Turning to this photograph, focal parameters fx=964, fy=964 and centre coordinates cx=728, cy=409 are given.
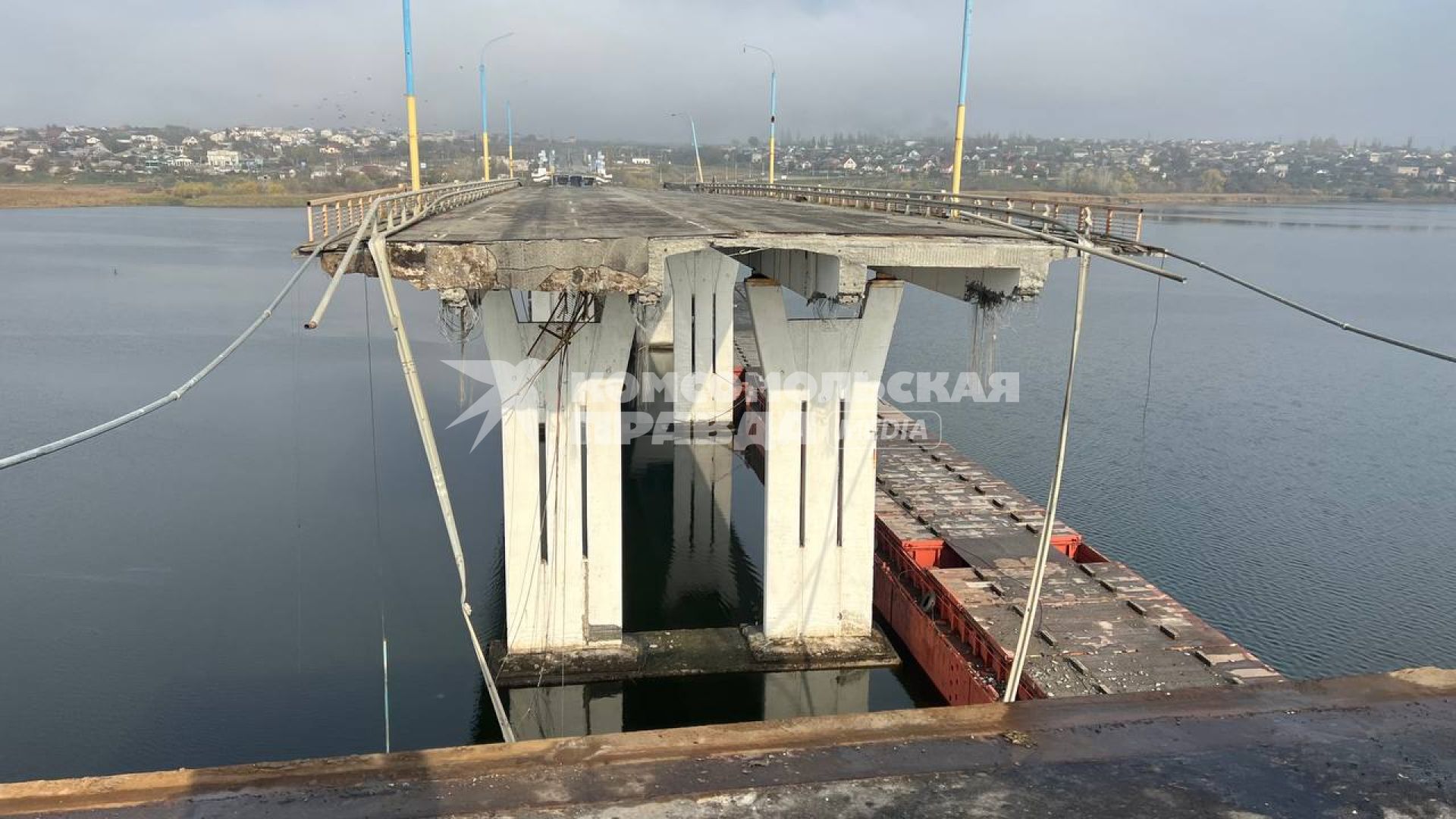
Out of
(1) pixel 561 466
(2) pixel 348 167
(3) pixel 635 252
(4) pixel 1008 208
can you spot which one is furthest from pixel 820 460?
(2) pixel 348 167

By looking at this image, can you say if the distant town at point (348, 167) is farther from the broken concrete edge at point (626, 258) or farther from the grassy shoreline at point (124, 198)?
the broken concrete edge at point (626, 258)

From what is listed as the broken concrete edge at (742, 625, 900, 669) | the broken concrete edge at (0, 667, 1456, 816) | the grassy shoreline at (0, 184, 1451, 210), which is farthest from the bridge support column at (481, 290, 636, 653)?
the grassy shoreline at (0, 184, 1451, 210)

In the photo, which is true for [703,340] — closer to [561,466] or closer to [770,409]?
[770,409]

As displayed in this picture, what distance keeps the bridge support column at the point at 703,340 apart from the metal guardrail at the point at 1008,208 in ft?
17.1

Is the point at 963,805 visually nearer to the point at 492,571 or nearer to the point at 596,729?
the point at 596,729

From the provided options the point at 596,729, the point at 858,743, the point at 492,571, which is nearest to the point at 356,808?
the point at 858,743

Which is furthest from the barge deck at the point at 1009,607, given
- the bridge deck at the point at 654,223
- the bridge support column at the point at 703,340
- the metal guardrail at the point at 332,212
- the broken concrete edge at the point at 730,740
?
the bridge support column at the point at 703,340

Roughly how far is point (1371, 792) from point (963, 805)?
217cm

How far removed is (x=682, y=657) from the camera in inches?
803

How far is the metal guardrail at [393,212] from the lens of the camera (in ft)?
28.7

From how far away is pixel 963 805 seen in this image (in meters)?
4.97

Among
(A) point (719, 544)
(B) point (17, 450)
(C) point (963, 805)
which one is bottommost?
(A) point (719, 544)

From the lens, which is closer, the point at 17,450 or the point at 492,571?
the point at 492,571

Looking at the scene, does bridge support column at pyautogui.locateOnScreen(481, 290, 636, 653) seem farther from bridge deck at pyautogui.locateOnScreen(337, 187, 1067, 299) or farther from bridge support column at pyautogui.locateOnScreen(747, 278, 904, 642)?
bridge support column at pyautogui.locateOnScreen(747, 278, 904, 642)
